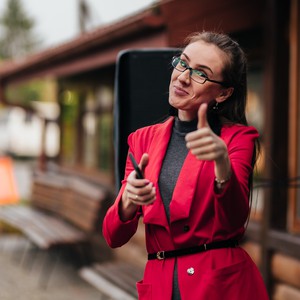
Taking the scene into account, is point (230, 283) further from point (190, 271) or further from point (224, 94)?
point (224, 94)

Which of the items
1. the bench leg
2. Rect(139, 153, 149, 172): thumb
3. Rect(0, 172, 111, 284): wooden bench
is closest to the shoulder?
Rect(139, 153, 149, 172): thumb

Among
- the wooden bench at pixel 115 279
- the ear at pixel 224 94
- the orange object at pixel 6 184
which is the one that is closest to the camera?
the ear at pixel 224 94

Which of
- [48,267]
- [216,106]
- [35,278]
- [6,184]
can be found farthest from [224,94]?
[6,184]

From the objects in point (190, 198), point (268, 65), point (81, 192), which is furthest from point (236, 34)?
point (190, 198)

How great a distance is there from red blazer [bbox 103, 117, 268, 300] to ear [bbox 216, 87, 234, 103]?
0.27 ft

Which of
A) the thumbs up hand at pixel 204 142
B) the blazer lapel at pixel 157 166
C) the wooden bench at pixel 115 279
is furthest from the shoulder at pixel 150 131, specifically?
the wooden bench at pixel 115 279

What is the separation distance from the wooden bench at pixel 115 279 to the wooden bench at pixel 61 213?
1.12m

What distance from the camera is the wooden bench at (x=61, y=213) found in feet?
22.7

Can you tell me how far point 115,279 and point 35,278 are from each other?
2217mm

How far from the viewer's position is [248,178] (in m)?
1.81

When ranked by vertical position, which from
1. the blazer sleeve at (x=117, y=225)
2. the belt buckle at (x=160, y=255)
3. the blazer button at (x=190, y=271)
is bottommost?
the blazer button at (x=190, y=271)

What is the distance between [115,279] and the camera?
514cm

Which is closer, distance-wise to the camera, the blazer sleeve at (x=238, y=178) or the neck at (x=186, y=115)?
the blazer sleeve at (x=238, y=178)

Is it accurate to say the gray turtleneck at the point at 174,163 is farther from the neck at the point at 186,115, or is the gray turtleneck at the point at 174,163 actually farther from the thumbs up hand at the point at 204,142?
the thumbs up hand at the point at 204,142
